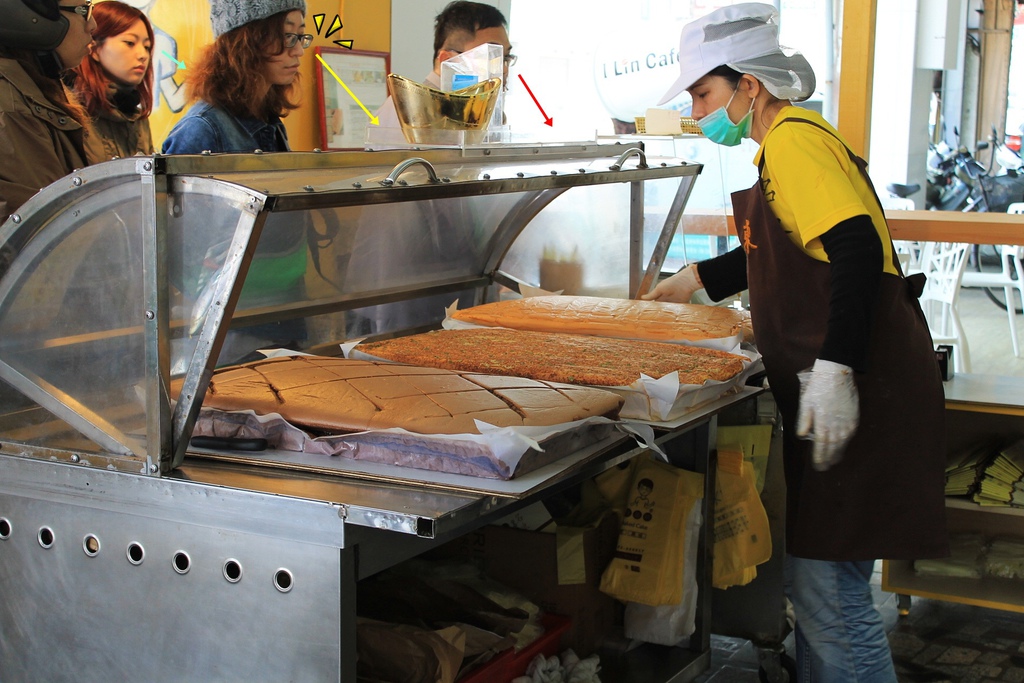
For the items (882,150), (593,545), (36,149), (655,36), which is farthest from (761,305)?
(882,150)

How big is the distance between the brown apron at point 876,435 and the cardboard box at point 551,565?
53 centimetres

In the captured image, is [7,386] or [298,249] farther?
[298,249]

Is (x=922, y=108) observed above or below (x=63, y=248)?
above

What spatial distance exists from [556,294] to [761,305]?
93 centimetres

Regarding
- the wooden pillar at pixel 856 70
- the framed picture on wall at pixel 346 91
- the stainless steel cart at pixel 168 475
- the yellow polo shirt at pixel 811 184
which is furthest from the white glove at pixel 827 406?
the framed picture on wall at pixel 346 91

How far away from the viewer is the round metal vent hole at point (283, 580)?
1616mm

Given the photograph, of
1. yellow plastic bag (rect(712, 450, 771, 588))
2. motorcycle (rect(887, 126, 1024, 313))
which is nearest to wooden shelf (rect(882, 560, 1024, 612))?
yellow plastic bag (rect(712, 450, 771, 588))

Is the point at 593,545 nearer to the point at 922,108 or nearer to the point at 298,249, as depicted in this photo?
the point at 298,249

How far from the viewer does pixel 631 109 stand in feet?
29.8

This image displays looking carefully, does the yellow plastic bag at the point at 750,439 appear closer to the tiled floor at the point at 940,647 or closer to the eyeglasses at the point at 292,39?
the tiled floor at the point at 940,647

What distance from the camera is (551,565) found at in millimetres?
2621

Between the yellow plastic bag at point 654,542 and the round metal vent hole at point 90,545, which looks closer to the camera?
the round metal vent hole at point 90,545

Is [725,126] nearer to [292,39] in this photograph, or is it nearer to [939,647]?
[292,39]

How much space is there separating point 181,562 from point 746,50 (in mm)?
1721
